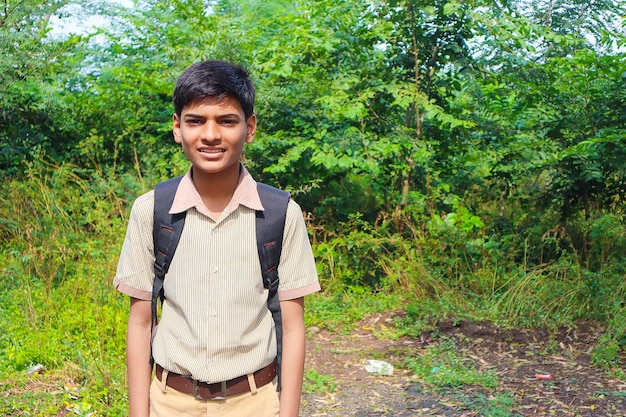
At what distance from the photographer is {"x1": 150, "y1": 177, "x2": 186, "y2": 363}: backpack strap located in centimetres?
185

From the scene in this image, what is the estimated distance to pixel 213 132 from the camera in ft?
6.01

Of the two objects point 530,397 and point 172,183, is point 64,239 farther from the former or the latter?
point 172,183

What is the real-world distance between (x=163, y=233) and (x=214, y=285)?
0.20 meters

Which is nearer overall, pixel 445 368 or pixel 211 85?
pixel 211 85

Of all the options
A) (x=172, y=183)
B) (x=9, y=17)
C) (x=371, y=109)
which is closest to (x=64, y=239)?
(x=9, y=17)

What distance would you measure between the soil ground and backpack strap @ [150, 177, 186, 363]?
2.62 meters

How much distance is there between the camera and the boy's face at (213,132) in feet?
6.03

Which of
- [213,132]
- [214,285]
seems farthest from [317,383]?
[213,132]

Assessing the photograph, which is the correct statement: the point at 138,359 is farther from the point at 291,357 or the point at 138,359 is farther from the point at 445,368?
the point at 445,368

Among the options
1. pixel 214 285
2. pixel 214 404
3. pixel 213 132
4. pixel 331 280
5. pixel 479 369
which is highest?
pixel 213 132

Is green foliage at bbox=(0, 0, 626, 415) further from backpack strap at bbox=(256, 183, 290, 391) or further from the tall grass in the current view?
backpack strap at bbox=(256, 183, 290, 391)

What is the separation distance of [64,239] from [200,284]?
5111 mm

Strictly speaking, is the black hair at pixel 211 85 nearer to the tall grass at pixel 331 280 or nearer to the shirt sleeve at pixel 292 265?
the shirt sleeve at pixel 292 265

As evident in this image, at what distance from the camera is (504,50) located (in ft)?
22.1
